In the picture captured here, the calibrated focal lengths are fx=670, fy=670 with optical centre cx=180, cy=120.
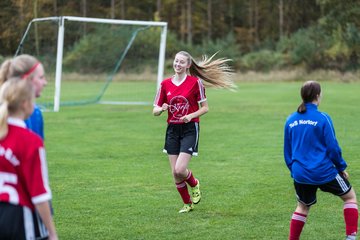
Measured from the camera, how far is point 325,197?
8922mm

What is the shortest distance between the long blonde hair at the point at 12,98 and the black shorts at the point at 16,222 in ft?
1.36

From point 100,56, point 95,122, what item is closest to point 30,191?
point 95,122

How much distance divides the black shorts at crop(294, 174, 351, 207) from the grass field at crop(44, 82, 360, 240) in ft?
2.77

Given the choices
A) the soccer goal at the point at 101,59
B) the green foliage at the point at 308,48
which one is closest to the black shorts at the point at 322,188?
the soccer goal at the point at 101,59

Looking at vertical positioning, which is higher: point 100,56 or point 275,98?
point 100,56

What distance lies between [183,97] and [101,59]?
21.1 m

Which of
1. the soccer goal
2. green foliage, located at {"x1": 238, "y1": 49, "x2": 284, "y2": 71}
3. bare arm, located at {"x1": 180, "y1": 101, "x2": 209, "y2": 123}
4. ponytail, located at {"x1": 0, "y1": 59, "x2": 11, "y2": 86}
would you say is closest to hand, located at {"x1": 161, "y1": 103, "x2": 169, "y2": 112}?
bare arm, located at {"x1": 180, "y1": 101, "x2": 209, "y2": 123}

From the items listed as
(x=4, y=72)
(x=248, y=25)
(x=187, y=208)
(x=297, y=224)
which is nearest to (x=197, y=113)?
(x=187, y=208)

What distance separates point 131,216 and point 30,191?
175 inches

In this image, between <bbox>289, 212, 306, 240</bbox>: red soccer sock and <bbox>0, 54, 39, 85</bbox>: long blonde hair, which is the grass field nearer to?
<bbox>289, 212, 306, 240</bbox>: red soccer sock

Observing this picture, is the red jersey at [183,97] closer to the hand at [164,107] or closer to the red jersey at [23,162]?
the hand at [164,107]

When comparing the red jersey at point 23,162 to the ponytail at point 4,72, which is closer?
the red jersey at point 23,162

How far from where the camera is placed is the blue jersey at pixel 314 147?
5.91 metres

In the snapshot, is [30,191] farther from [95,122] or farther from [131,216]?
[95,122]
